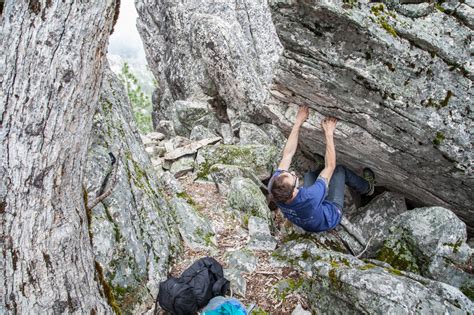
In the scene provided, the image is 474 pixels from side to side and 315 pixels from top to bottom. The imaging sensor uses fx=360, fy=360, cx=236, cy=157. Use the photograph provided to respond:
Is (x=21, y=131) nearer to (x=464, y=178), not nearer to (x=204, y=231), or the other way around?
(x=204, y=231)

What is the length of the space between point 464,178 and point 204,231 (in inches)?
301

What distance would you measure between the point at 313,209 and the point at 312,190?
48cm

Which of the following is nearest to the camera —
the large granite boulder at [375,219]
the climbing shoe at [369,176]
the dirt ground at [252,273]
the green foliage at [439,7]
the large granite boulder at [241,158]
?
the dirt ground at [252,273]

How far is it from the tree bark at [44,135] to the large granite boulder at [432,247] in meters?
8.22

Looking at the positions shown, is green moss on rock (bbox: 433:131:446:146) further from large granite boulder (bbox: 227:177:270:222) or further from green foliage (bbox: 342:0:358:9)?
large granite boulder (bbox: 227:177:270:222)

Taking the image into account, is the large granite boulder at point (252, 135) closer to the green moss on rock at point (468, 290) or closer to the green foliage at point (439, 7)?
the green foliage at point (439, 7)

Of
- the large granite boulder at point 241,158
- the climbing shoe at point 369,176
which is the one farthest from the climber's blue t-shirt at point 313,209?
the large granite boulder at point 241,158

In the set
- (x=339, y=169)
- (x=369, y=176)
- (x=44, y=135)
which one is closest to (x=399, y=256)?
(x=369, y=176)

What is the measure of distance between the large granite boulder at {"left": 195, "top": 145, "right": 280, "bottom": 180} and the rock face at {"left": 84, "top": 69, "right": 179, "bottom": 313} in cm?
611

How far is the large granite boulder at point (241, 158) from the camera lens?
52.7 ft

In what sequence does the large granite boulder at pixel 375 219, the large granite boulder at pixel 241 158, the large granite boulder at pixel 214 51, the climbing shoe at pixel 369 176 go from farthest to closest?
the large granite boulder at pixel 214 51
the large granite boulder at pixel 241 158
the climbing shoe at pixel 369 176
the large granite boulder at pixel 375 219

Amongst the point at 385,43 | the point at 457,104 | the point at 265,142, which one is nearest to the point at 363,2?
the point at 385,43

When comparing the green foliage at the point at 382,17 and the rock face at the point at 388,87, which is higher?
the green foliage at the point at 382,17

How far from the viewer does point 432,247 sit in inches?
368
